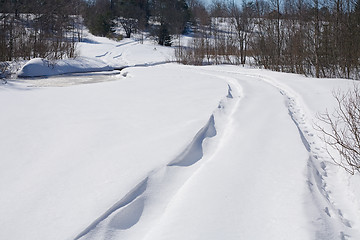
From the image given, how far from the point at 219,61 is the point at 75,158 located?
22656 millimetres

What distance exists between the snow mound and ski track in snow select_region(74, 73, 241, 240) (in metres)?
13.6

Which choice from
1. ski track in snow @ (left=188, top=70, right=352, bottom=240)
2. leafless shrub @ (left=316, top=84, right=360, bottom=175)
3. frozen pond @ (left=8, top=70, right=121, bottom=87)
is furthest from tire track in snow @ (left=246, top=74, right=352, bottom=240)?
frozen pond @ (left=8, top=70, right=121, bottom=87)

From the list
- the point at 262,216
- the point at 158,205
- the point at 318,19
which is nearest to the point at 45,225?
the point at 158,205

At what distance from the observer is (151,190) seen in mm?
3787

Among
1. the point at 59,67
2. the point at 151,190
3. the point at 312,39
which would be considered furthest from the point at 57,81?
the point at 151,190

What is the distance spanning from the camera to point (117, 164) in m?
4.40

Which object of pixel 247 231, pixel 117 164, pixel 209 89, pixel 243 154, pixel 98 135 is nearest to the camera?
pixel 247 231

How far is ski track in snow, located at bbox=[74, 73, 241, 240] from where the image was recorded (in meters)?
2.98

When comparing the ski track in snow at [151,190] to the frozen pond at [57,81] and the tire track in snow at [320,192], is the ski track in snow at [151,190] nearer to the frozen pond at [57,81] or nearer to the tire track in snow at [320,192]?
the tire track in snow at [320,192]

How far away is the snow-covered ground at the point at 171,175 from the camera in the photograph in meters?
3.04

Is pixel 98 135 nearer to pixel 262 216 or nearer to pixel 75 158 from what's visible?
pixel 75 158

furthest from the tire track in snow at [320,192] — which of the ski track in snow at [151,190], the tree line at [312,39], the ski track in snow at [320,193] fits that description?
the tree line at [312,39]

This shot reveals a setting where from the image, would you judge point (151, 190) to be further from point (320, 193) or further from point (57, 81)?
point (57, 81)

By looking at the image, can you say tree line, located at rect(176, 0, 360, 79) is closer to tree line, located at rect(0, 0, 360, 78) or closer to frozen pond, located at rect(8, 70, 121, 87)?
tree line, located at rect(0, 0, 360, 78)
